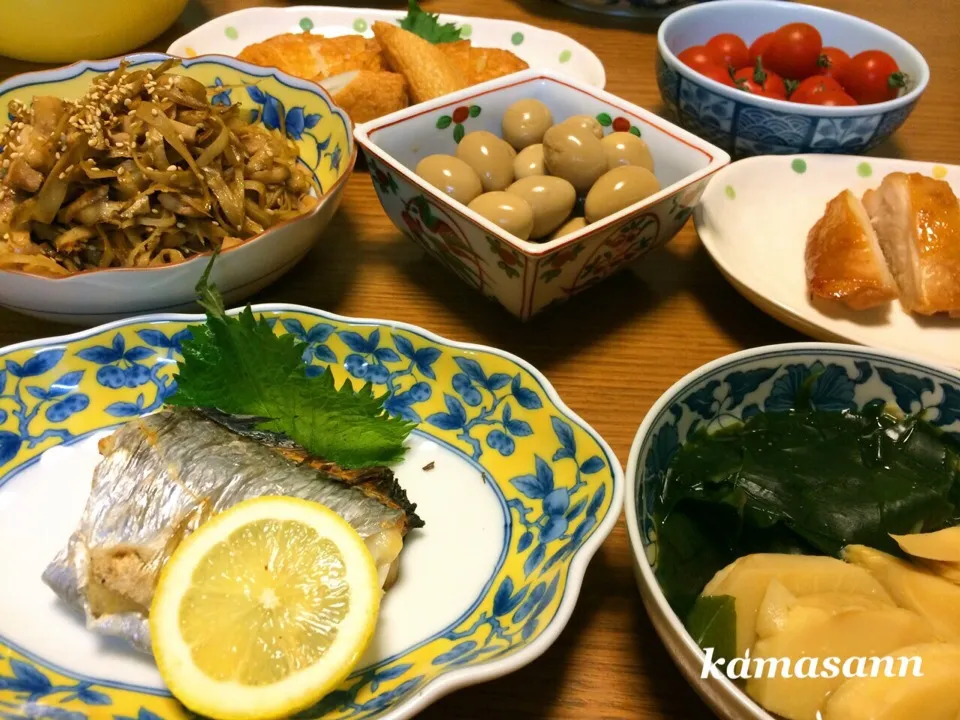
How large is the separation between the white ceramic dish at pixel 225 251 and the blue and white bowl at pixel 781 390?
2.11 ft

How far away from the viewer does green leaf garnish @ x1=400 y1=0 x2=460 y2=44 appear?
6.09 feet

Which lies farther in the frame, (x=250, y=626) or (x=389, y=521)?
(x=389, y=521)

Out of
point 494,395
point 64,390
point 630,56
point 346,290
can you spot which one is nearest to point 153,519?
point 64,390

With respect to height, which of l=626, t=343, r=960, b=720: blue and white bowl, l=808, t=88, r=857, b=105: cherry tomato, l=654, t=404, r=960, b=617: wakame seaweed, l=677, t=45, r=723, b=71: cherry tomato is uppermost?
l=677, t=45, r=723, b=71: cherry tomato

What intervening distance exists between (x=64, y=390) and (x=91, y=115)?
0.49 meters

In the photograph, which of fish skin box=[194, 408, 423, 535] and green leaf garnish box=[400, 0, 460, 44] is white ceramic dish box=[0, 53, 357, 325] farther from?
green leaf garnish box=[400, 0, 460, 44]

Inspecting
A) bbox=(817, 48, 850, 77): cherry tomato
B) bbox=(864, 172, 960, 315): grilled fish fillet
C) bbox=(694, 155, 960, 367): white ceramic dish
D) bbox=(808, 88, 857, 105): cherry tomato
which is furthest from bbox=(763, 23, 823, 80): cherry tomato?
bbox=(864, 172, 960, 315): grilled fish fillet

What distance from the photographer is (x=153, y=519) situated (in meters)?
0.84

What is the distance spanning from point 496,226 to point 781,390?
17.8 inches

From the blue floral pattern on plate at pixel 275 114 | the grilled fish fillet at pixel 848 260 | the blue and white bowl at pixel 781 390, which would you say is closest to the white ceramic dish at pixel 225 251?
the blue floral pattern on plate at pixel 275 114

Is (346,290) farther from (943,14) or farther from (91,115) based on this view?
(943,14)

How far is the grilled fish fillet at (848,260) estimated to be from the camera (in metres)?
1.17

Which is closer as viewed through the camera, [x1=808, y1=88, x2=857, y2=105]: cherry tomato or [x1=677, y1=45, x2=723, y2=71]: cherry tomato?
[x1=808, y1=88, x2=857, y2=105]: cherry tomato

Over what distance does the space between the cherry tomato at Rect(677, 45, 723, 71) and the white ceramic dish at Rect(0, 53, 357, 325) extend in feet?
2.87
